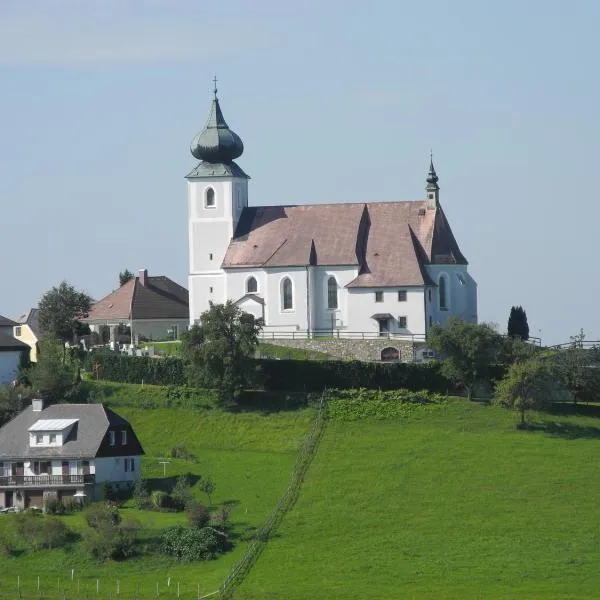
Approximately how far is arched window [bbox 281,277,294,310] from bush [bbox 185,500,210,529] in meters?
34.2

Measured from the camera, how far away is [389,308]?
9969cm

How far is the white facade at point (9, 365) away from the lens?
9469 cm

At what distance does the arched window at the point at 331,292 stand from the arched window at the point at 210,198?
28.5 ft

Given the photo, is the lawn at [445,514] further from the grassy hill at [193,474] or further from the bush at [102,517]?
the bush at [102,517]

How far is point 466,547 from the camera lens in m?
65.2

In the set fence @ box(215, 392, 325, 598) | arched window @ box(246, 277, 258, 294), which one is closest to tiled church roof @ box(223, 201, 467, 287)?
arched window @ box(246, 277, 258, 294)

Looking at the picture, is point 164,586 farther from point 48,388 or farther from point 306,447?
point 48,388

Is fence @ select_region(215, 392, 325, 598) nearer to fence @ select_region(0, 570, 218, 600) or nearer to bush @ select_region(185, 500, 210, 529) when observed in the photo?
fence @ select_region(0, 570, 218, 600)

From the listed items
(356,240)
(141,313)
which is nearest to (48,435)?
(356,240)

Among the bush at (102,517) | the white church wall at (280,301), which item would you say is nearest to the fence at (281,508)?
the bush at (102,517)

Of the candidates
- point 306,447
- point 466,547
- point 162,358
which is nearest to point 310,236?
point 162,358

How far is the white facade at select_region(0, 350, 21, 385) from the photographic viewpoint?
311 feet

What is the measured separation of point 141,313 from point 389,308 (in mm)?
16999

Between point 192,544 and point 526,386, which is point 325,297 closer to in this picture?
point 526,386
